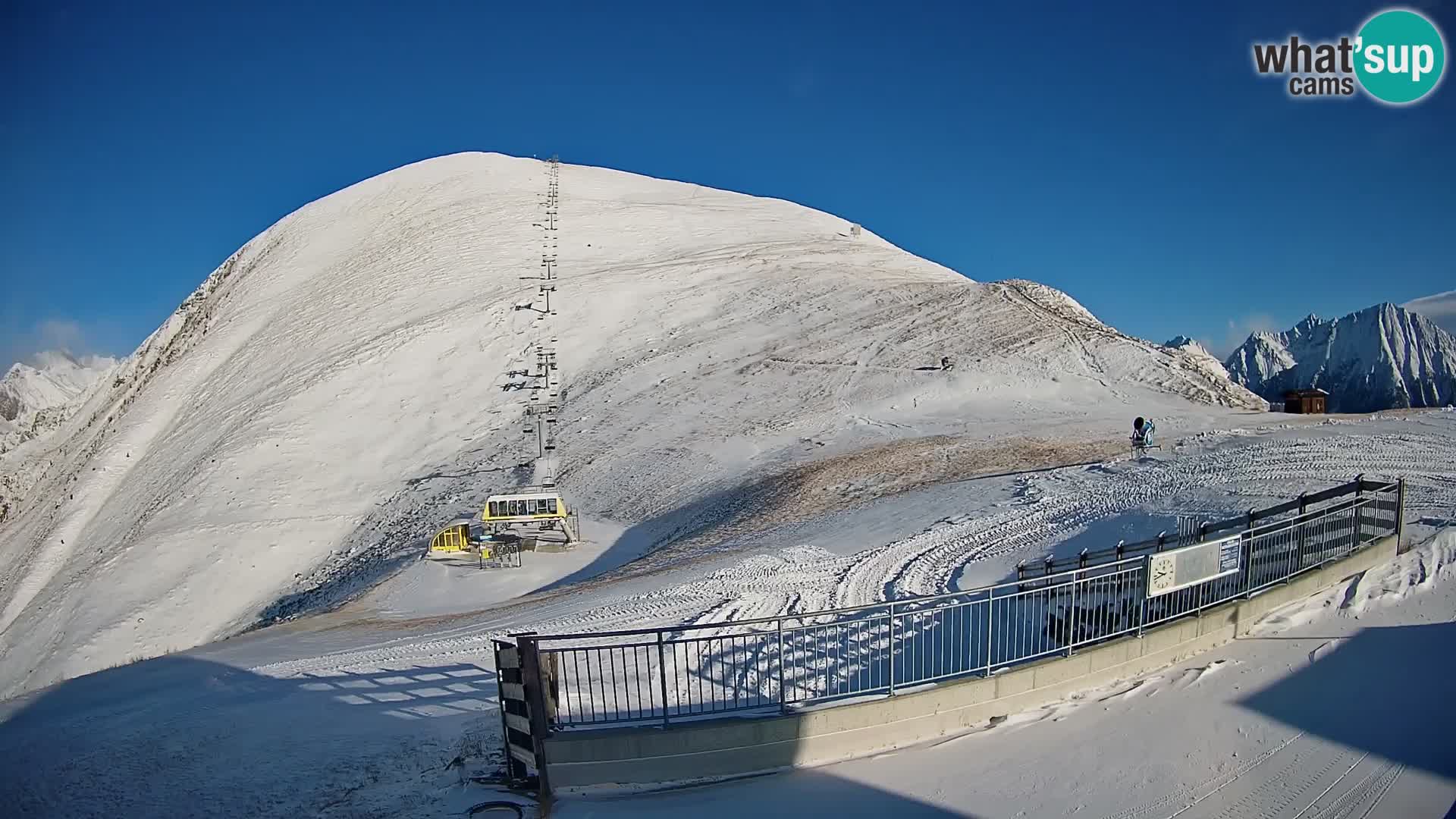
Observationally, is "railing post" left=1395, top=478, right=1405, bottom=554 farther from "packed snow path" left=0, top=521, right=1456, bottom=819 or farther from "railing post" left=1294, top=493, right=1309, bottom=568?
"railing post" left=1294, top=493, right=1309, bottom=568

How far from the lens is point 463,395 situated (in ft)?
133

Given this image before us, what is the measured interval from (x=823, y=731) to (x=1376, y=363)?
530 ft

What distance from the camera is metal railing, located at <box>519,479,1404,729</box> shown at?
26.7 feet

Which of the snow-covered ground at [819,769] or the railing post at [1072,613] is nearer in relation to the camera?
the snow-covered ground at [819,769]

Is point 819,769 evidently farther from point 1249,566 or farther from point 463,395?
point 463,395

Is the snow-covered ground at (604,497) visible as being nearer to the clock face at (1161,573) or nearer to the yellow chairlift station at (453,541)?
the clock face at (1161,573)

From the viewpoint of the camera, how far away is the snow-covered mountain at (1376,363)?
120 meters

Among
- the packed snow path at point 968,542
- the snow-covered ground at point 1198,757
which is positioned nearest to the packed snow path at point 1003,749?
the snow-covered ground at point 1198,757

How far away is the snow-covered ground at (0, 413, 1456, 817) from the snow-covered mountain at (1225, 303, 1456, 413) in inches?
4738

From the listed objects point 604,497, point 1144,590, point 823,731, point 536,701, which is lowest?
point 823,731

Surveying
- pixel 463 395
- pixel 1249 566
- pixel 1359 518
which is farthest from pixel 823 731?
pixel 463 395

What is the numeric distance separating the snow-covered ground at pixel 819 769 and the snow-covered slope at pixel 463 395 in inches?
478

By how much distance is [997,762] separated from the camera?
24.4 feet

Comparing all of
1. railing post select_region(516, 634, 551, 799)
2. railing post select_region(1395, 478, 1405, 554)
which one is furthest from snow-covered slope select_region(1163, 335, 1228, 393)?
railing post select_region(516, 634, 551, 799)
